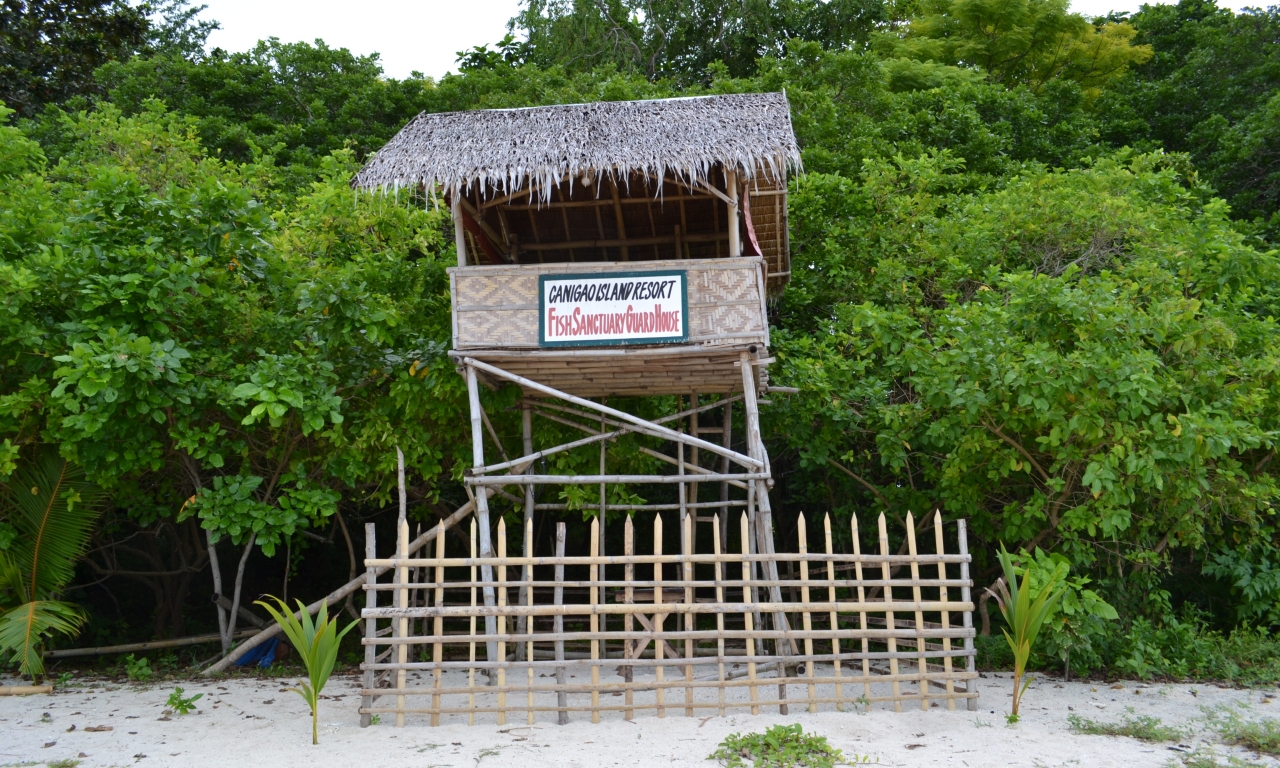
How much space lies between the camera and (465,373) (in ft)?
22.8

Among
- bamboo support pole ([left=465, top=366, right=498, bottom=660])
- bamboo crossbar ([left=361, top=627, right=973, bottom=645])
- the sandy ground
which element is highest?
bamboo support pole ([left=465, top=366, right=498, bottom=660])

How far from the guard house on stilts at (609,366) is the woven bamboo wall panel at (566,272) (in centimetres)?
1

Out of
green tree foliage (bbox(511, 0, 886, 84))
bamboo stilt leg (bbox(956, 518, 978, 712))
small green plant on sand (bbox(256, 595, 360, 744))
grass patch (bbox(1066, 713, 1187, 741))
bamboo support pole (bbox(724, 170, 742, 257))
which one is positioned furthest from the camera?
green tree foliage (bbox(511, 0, 886, 84))

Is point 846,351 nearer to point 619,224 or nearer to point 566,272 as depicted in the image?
point 619,224

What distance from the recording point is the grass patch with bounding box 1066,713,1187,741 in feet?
17.3

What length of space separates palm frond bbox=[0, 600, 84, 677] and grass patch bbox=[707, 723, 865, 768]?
16.5 ft

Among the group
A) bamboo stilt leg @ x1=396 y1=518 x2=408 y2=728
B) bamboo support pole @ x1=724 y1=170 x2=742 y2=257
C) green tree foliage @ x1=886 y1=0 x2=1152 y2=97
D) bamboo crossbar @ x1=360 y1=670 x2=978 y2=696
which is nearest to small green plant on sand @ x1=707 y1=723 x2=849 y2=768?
bamboo crossbar @ x1=360 y1=670 x2=978 y2=696

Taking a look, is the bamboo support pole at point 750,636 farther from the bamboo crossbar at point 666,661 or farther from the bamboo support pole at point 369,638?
the bamboo support pole at point 369,638

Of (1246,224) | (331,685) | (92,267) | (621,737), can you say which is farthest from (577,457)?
(1246,224)

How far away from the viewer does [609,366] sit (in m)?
7.24

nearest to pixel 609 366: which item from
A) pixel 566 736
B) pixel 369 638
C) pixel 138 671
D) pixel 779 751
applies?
pixel 369 638

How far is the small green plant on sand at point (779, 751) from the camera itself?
469cm

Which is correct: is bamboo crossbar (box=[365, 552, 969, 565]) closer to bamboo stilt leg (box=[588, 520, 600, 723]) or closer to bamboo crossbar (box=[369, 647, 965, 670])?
bamboo stilt leg (box=[588, 520, 600, 723])

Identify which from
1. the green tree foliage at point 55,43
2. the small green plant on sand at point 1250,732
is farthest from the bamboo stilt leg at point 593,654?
the green tree foliage at point 55,43
